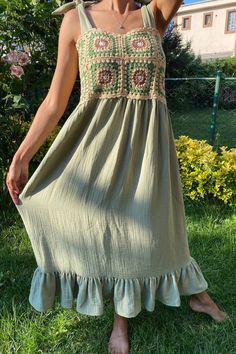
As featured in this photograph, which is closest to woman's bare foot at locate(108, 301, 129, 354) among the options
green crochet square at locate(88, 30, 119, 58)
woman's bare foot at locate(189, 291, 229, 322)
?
woman's bare foot at locate(189, 291, 229, 322)

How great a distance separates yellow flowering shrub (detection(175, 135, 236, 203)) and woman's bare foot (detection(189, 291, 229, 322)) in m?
1.67

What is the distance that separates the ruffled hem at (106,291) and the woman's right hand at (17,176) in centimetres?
39

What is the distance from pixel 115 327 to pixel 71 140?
0.93 metres

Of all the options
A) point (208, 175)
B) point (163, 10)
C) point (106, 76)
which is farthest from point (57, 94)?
point (208, 175)

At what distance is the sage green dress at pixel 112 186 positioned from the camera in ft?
4.98

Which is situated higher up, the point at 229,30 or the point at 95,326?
the point at 229,30

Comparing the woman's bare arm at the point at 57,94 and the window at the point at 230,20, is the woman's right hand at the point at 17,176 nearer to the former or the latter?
the woman's bare arm at the point at 57,94

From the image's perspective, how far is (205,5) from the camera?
28.0 metres

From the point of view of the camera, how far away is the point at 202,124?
31.0 ft

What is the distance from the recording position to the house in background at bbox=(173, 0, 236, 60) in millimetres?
26531

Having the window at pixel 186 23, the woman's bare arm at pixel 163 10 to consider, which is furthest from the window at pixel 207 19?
the woman's bare arm at pixel 163 10

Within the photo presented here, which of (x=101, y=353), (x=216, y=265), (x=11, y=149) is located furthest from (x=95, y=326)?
(x=11, y=149)

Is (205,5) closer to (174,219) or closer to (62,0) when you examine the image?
(62,0)

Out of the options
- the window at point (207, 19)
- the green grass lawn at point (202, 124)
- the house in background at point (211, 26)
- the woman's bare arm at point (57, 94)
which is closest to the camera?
the woman's bare arm at point (57, 94)
